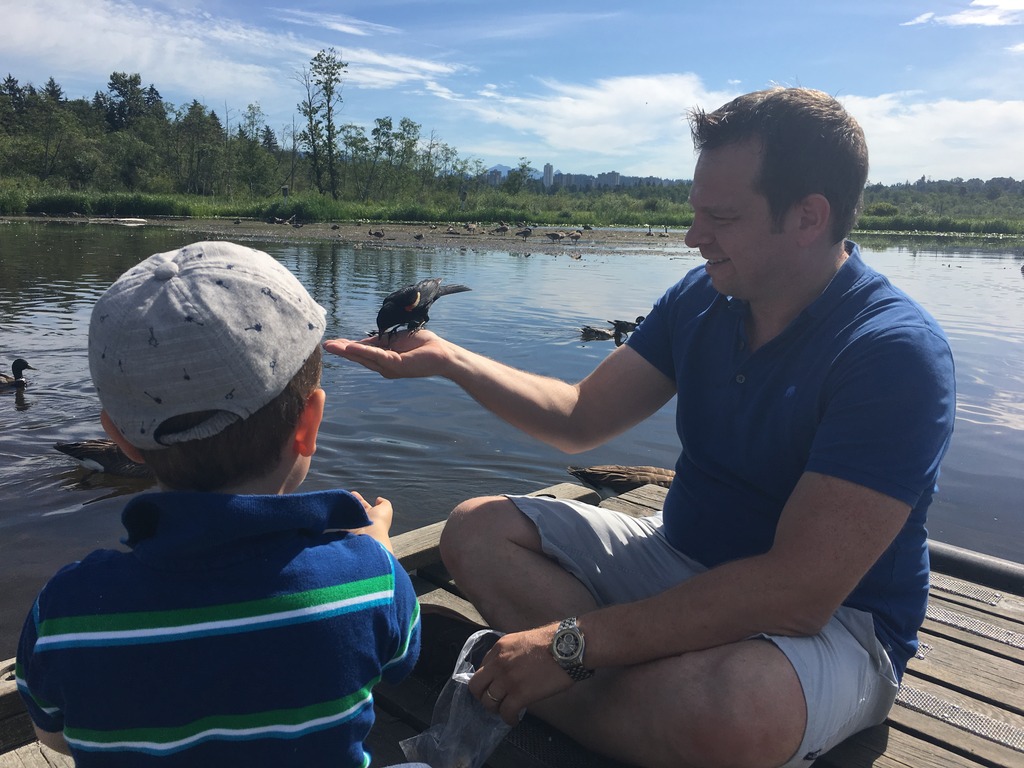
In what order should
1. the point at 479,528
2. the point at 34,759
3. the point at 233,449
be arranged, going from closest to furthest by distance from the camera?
the point at 233,449 → the point at 34,759 → the point at 479,528

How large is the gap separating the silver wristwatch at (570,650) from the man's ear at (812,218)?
1177mm

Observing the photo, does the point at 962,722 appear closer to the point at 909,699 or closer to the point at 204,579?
the point at 909,699

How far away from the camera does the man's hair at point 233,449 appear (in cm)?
116

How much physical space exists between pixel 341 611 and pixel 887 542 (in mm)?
1199

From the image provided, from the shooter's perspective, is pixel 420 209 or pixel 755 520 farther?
pixel 420 209

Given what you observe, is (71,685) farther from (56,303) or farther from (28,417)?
(56,303)

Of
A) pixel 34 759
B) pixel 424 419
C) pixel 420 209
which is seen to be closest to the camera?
pixel 34 759

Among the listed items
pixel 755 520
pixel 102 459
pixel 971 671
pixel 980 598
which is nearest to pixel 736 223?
pixel 755 520

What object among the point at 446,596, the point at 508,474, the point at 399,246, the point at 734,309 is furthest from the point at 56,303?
the point at 399,246

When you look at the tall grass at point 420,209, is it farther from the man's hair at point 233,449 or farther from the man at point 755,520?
the man's hair at point 233,449

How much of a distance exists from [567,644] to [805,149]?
1.39m

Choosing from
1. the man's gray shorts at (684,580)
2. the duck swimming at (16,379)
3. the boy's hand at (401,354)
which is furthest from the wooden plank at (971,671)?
the duck swimming at (16,379)

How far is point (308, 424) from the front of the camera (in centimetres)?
128

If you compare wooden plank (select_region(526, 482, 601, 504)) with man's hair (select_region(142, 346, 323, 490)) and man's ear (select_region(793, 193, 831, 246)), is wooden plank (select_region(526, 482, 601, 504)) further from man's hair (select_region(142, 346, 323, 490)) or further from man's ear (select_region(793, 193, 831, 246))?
man's hair (select_region(142, 346, 323, 490))
